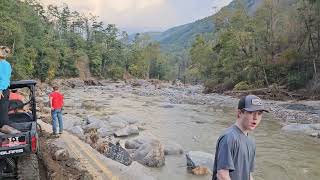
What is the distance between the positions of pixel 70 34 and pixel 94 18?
15.7 m

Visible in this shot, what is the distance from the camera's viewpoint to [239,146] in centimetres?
402

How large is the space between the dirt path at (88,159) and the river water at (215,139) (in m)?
1.83

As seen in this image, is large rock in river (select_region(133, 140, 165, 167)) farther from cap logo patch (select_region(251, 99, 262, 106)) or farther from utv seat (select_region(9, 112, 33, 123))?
cap logo patch (select_region(251, 99, 262, 106))

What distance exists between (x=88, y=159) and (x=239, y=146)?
7098 millimetres

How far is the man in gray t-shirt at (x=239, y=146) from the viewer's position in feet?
13.0

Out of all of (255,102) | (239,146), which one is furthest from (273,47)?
(239,146)

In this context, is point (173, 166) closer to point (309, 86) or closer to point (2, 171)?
point (2, 171)

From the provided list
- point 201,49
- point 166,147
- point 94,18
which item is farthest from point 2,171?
point 94,18

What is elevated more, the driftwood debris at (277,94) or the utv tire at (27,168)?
the utv tire at (27,168)

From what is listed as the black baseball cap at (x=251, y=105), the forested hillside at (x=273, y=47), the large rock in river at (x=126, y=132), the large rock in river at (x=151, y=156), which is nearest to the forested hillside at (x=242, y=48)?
the forested hillside at (x=273, y=47)

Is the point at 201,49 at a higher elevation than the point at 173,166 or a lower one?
higher

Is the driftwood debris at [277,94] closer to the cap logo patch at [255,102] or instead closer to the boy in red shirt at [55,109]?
the boy in red shirt at [55,109]

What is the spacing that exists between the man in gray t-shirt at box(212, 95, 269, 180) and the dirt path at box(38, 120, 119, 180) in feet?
16.8

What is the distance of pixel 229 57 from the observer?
55969 millimetres
